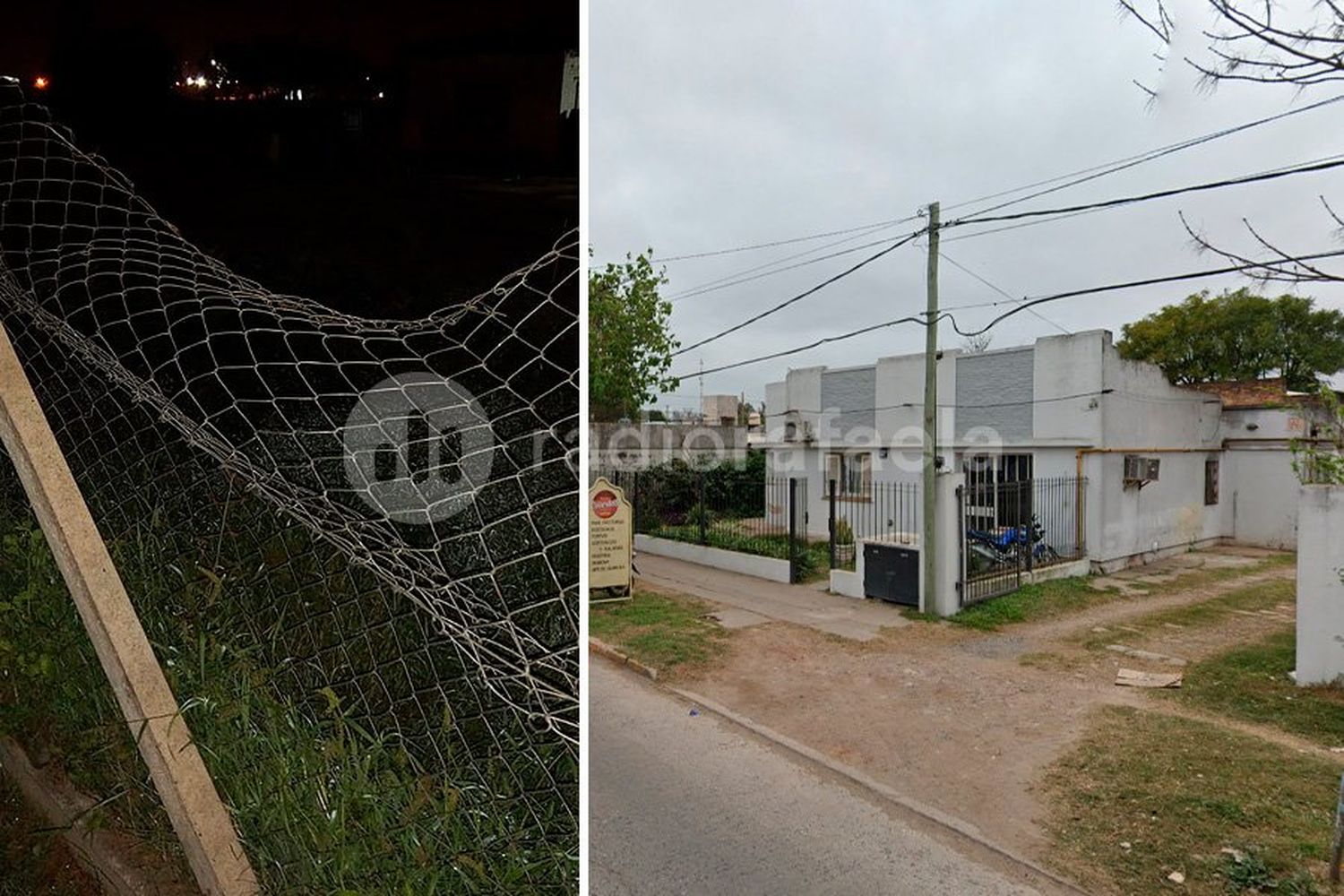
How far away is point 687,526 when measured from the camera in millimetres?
1614

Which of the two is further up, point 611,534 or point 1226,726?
point 611,534

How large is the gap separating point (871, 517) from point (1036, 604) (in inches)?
12.6

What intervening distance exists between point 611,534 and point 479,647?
2.47 ft

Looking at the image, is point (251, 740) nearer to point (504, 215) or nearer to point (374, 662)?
point (374, 662)

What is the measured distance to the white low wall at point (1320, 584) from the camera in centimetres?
85

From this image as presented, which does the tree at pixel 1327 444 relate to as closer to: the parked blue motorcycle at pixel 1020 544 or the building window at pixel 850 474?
the parked blue motorcycle at pixel 1020 544

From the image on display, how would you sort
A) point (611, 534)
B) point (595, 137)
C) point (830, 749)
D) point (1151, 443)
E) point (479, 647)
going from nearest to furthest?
point (479, 647) < point (1151, 443) < point (830, 749) < point (595, 137) < point (611, 534)

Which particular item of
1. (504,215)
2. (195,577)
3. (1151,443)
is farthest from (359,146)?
(1151,443)

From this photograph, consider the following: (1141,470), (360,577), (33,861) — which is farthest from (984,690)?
(33,861)

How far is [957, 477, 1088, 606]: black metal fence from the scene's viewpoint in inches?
42.3

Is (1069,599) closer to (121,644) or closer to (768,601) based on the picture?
(768,601)

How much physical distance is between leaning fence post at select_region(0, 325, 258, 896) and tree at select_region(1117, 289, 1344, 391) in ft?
3.78

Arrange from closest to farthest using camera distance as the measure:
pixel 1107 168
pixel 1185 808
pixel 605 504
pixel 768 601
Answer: pixel 1185 808, pixel 1107 168, pixel 605 504, pixel 768 601

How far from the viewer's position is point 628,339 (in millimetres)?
1298
